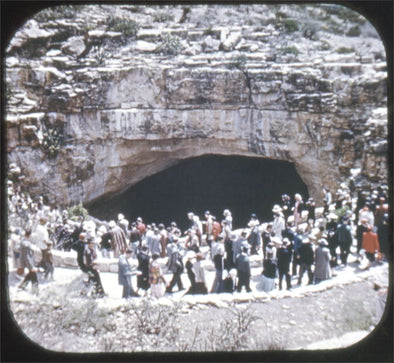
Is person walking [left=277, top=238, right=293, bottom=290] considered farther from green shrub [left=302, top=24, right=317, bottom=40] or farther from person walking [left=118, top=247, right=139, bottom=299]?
green shrub [left=302, top=24, right=317, bottom=40]

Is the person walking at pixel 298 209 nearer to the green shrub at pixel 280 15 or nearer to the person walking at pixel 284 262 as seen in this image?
the person walking at pixel 284 262

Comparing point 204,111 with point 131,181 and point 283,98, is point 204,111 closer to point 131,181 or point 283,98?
point 283,98

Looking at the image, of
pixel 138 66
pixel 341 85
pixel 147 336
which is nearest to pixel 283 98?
pixel 341 85

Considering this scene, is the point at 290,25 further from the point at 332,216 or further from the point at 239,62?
the point at 332,216

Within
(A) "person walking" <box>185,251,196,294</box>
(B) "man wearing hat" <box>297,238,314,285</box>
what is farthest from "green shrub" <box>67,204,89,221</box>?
(B) "man wearing hat" <box>297,238,314,285</box>

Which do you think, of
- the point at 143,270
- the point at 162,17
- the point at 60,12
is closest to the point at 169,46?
the point at 162,17

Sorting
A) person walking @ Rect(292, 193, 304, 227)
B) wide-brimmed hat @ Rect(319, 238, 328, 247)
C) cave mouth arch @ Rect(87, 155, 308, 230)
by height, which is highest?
wide-brimmed hat @ Rect(319, 238, 328, 247)

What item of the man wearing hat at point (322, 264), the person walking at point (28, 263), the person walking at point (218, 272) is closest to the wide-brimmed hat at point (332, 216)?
the man wearing hat at point (322, 264)
